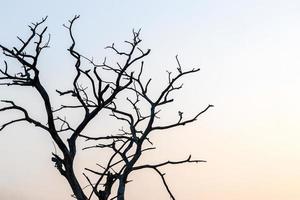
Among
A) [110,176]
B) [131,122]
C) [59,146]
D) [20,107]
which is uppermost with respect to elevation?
[131,122]

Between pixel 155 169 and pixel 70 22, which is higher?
pixel 70 22

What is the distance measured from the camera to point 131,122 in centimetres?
1313

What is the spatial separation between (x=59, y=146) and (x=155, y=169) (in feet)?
10.6

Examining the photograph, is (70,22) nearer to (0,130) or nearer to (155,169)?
(0,130)

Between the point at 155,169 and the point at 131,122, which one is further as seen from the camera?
the point at 131,122

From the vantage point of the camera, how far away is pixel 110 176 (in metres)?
7.10

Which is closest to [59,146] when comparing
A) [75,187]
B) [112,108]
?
[75,187]

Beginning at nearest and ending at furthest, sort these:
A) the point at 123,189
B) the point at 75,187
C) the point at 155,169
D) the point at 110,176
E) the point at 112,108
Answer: the point at 110,176 → the point at 75,187 → the point at 123,189 → the point at 155,169 → the point at 112,108

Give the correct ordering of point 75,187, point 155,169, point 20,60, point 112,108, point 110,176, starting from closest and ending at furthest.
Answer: point 110,176 → point 75,187 → point 20,60 → point 155,169 → point 112,108

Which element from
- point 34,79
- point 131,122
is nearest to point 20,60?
point 34,79

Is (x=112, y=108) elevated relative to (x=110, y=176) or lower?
elevated

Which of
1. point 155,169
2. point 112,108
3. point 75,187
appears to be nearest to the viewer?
point 75,187

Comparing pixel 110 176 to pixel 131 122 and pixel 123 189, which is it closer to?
pixel 123 189

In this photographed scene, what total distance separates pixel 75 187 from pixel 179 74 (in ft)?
14.7
